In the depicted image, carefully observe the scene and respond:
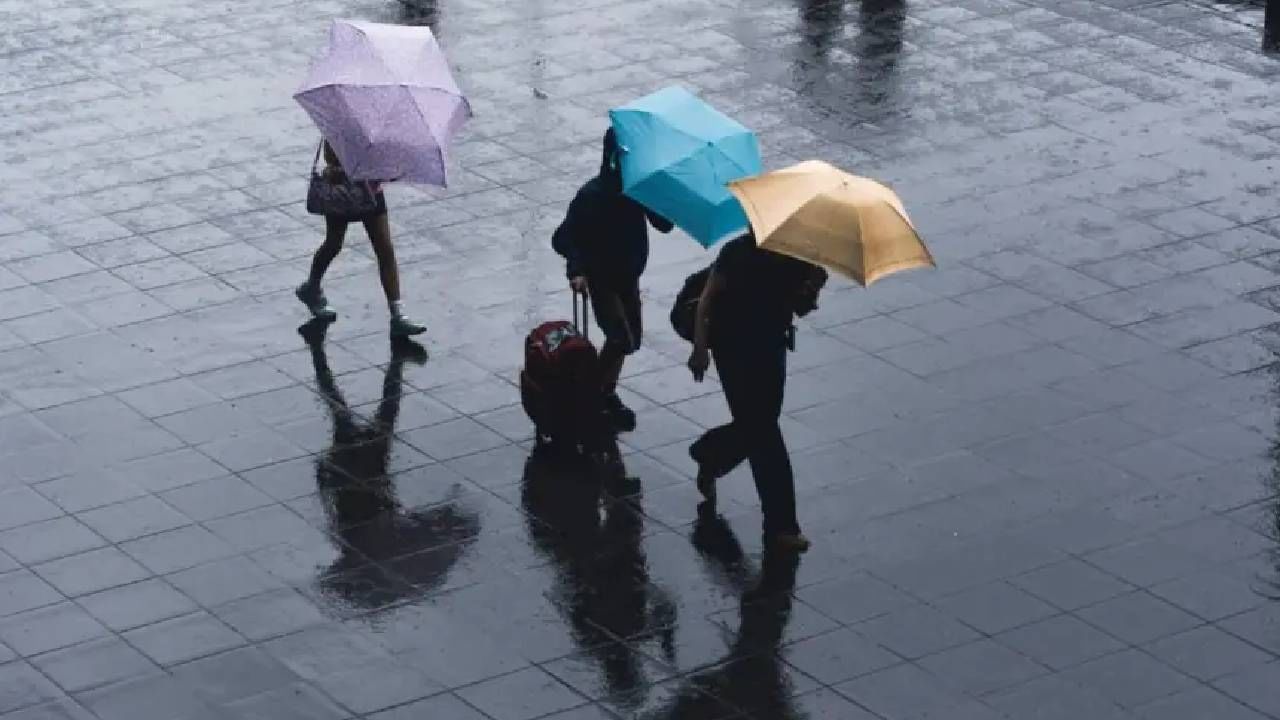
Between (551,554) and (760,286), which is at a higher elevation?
(760,286)

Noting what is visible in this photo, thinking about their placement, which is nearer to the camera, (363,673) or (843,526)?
(363,673)

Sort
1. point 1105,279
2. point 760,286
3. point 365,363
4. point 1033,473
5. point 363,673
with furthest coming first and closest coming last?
point 1105,279 < point 365,363 < point 1033,473 < point 760,286 < point 363,673

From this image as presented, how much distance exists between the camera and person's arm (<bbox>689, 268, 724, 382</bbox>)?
448 inches

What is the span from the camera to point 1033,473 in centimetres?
1231

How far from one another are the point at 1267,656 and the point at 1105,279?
4.65 m

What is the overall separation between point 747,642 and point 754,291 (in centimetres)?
165

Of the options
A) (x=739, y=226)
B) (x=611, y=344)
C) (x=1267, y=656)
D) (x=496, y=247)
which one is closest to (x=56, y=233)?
(x=496, y=247)

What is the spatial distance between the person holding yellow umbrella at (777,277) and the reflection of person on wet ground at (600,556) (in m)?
0.69

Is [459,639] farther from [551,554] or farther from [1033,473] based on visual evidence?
[1033,473]

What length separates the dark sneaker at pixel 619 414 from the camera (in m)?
12.9

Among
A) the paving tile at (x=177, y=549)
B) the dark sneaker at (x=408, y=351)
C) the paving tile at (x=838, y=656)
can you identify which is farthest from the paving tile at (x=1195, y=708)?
Result: the dark sneaker at (x=408, y=351)

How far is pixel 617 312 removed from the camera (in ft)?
41.4

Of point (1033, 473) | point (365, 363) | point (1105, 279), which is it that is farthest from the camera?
point (1105, 279)

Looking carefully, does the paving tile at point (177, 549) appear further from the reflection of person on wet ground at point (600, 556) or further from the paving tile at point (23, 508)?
the reflection of person on wet ground at point (600, 556)
